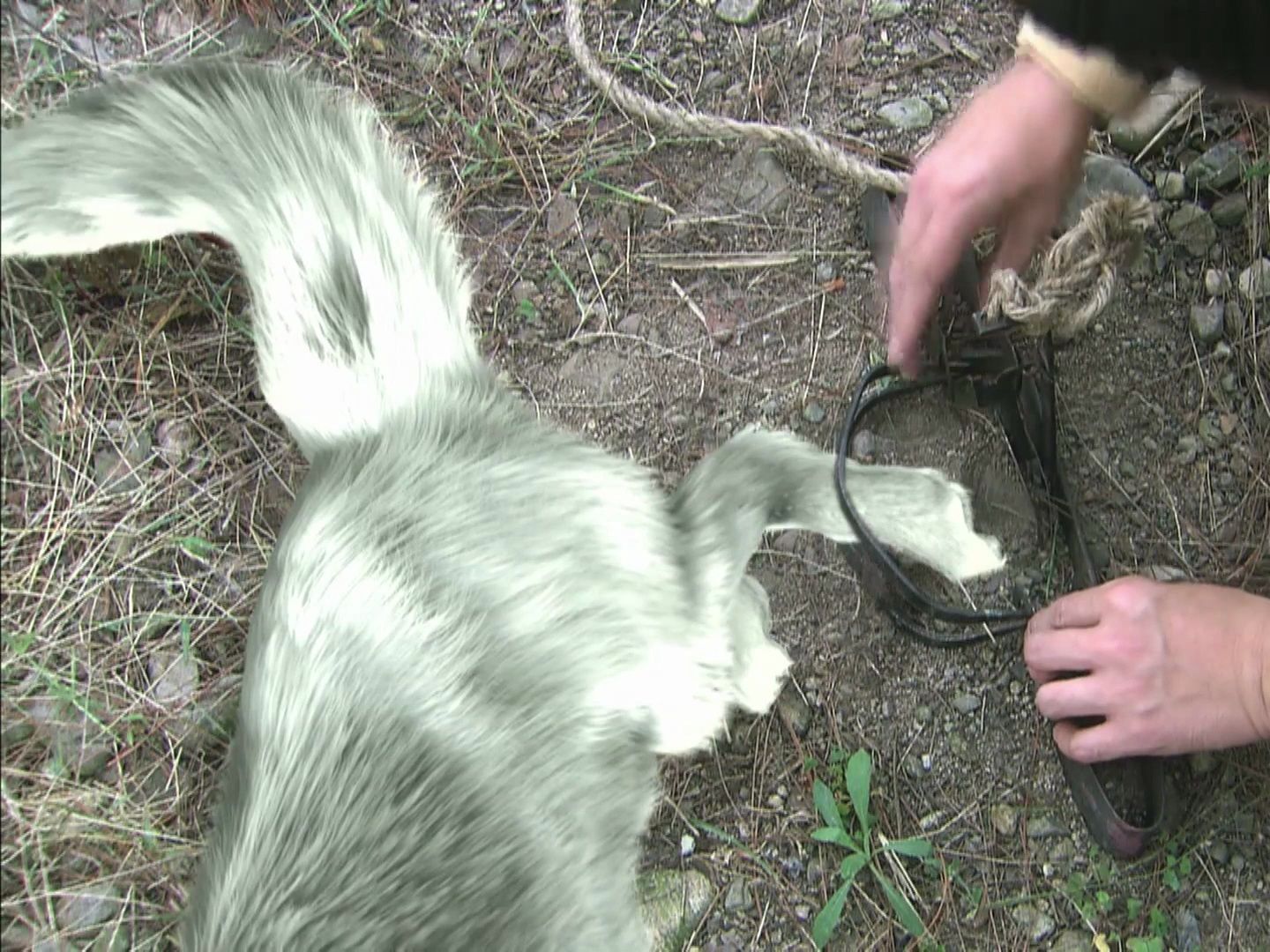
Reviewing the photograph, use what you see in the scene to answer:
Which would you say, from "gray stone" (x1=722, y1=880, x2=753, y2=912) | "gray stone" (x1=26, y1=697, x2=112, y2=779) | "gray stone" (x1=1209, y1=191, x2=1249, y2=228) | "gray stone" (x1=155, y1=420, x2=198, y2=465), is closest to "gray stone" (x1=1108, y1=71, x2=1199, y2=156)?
"gray stone" (x1=1209, y1=191, x2=1249, y2=228)

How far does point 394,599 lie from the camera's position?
97 cm

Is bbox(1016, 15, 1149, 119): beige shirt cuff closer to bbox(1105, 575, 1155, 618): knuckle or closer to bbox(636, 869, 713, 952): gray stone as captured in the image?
bbox(1105, 575, 1155, 618): knuckle

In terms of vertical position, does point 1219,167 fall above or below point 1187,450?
above

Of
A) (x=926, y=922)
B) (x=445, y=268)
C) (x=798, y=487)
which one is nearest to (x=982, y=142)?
(x=798, y=487)

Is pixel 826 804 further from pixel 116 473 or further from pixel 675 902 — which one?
pixel 116 473

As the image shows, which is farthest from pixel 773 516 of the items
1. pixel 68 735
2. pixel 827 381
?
pixel 68 735

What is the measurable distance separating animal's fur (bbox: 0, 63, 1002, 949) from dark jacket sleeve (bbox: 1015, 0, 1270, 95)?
2.10 feet

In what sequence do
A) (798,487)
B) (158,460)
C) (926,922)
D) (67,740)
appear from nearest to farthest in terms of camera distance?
(67,740) → (158,460) → (798,487) → (926,922)

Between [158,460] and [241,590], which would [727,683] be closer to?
[241,590]

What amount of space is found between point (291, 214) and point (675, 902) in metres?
1.04

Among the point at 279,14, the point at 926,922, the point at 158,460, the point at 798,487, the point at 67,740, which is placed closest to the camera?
the point at 67,740

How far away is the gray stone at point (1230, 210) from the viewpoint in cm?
148

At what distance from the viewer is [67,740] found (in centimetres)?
73

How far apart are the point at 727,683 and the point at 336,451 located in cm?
56
